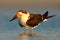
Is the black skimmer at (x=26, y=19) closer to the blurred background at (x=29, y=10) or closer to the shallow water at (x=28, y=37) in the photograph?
the blurred background at (x=29, y=10)

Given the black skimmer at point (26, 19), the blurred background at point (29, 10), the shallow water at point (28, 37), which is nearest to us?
the shallow water at point (28, 37)

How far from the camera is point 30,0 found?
51.9 ft

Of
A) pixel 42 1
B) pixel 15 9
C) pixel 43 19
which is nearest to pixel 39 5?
pixel 42 1

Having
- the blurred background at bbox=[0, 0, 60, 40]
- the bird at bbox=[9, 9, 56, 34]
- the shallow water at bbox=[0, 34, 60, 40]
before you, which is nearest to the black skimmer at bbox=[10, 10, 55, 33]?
the bird at bbox=[9, 9, 56, 34]

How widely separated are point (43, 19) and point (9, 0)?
17.4 feet

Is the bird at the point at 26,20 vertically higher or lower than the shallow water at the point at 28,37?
higher

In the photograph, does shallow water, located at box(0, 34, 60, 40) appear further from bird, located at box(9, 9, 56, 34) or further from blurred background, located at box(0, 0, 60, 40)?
bird, located at box(9, 9, 56, 34)

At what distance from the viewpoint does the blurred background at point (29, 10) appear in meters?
10.0

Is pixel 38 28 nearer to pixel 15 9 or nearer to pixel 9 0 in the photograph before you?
pixel 15 9

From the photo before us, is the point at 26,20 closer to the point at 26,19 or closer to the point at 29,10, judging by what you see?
the point at 26,19

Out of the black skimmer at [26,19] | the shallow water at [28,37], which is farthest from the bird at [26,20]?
the shallow water at [28,37]

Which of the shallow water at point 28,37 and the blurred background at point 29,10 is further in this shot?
the blurred background at point 29,10

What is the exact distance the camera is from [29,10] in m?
13.9

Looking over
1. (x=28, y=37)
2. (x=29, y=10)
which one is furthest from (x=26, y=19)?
(x=29, y=10)
